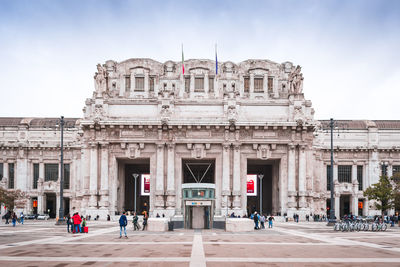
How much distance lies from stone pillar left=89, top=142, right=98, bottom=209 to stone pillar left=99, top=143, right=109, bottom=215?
29.4 inches

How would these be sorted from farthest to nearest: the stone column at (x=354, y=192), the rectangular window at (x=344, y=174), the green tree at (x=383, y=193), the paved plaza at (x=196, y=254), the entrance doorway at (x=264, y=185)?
→ the rectangular window at (x=344, y=174) < the stone column at (x=354, y=192) < the entrance doorway at (x=264, y=185) < the green tree at (x=383, y=193) < the paved plaza at (x=196, y=254)

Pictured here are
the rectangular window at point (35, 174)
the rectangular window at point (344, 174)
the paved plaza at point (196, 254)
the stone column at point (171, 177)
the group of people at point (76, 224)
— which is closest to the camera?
the paved plaza at point (196, 254)

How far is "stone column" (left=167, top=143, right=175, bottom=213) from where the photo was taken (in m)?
60.7

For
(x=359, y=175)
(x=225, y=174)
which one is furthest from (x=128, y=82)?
(x=359, y=175)

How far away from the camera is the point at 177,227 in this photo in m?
39.7

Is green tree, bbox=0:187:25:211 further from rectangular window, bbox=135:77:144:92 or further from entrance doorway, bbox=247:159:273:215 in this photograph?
entrance doorway, bbox=247:159:273:215

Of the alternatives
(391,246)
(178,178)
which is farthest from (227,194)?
(391,246)

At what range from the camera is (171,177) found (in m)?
61.2

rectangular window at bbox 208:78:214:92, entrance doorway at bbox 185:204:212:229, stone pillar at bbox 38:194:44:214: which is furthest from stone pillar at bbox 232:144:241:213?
stone pillar at bbox 38:194:44:214

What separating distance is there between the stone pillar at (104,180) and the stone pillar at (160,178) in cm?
633

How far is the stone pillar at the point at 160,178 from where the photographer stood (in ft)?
199

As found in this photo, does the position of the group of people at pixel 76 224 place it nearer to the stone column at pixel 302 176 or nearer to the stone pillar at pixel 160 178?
the stone pillar at pixel 160 178

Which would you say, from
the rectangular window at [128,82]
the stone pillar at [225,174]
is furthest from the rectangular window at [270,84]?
the rectangular window at [128,82]

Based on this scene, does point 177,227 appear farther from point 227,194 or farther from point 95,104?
→ point 95,104
